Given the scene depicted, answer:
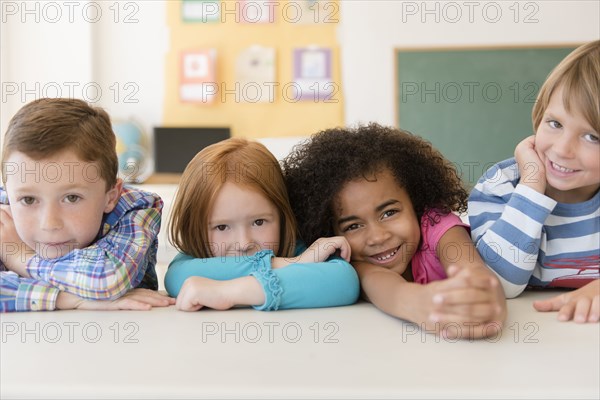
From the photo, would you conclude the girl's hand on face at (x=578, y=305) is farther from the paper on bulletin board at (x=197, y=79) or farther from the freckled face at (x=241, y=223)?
the paper on bulletin board at (x=197, y=79)

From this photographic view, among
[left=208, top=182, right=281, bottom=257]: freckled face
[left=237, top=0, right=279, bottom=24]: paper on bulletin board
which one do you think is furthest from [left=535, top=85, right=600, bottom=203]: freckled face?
[left=237, top=0, right=279, bottom=24]: paper on bulletin board

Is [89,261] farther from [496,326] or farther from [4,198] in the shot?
[496,326]

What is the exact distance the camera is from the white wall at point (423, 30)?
4.47 meters

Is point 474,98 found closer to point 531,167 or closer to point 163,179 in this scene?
point 163,179

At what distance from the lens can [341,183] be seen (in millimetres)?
1358

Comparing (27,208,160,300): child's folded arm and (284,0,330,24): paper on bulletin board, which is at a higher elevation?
(284,0,330,24): paper on bulletin board

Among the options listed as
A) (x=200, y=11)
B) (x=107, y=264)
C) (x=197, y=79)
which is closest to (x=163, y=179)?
(x=197, y=79)

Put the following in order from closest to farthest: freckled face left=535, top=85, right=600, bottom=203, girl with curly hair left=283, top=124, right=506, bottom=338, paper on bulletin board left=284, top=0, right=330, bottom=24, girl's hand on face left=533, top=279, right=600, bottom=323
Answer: girl's hand on face left=533, top=279, right=600, bottom=323
freckled face left=535, top=85, right=600, bottom=203
girl with curly hair left=283, top=124, right=506, bottom=338
paper on bulletin board left=284, top=0, right=330, bottom=24

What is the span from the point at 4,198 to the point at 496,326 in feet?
3.08

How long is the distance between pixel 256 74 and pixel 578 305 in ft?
12.8

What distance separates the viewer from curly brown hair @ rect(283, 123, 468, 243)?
1.37m

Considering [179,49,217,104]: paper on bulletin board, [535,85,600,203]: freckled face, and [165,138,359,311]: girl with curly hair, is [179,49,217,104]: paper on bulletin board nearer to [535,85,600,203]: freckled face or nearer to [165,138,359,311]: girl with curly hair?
[165,138,359,311]: girl with curly hair

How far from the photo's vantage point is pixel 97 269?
1145 millimetres

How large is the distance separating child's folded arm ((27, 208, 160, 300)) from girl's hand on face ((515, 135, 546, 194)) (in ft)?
2.30
